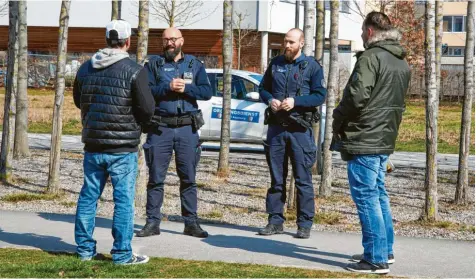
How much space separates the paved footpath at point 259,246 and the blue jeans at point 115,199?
0.57 metres

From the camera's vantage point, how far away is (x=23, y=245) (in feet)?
27.0

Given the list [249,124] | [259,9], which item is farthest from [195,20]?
[249,124]

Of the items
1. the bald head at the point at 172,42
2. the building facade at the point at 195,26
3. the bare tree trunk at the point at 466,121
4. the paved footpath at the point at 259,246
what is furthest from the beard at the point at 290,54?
the building facade at the point at 195,26

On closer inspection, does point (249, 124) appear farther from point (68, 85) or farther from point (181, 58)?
point (68, 85)

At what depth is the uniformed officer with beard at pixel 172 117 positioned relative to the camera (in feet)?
28.1

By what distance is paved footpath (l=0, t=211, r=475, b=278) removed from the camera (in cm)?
768

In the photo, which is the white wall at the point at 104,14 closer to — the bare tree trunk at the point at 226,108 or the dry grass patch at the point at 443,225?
the bare tree trunk at the point at 226,108

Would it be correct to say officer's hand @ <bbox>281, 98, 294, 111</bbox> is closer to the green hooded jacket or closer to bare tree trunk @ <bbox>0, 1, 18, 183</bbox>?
the green hooded jacket

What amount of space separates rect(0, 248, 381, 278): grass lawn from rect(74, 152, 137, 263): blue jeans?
0.15 meters

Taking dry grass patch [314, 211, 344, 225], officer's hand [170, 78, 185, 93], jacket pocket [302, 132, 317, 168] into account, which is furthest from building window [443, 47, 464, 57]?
officer's hand [170, 78, 185, 93]

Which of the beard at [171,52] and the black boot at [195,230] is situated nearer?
the beard at [171,52]

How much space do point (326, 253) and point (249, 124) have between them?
10.4m

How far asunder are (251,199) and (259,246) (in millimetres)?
3568

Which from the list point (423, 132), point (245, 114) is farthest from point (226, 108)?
point (423, 132)
